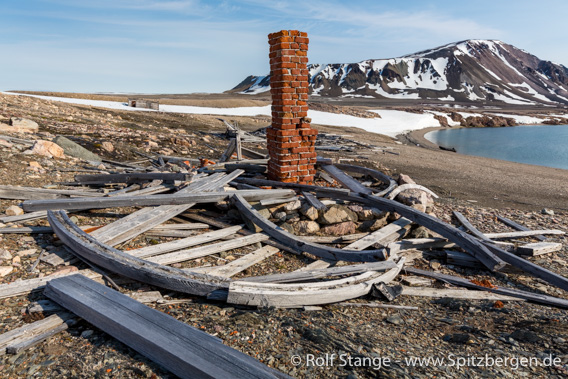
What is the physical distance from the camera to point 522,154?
29.5 m

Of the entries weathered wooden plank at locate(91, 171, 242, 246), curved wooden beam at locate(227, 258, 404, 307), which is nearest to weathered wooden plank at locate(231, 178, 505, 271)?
curved wooden beam at locate(227, 258, 404, 307)

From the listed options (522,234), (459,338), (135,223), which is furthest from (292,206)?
(522,234)

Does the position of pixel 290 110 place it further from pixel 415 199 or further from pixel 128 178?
pixel 128 178

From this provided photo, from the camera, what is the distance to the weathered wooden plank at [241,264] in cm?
414

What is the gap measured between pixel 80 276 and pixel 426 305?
147 inches

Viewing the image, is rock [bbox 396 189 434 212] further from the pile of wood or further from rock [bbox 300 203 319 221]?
rock [bbox 300 203 319 221]

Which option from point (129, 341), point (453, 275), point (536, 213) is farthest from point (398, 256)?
point (536, 213)

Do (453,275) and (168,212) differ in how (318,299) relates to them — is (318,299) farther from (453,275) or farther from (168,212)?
(168,212)

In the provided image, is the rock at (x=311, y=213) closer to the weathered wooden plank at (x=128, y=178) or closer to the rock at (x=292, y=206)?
the rock at (x=292, y=206)

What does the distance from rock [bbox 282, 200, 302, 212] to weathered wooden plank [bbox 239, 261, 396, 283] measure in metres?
2.09

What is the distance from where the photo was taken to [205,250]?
4.66 meters

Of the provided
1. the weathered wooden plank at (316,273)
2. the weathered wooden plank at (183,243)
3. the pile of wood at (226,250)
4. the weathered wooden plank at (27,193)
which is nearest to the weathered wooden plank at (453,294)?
the pile of wood at (226,250)

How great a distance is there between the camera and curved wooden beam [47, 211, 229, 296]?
11.2ft

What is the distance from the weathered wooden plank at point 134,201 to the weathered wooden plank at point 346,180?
1.96 m
